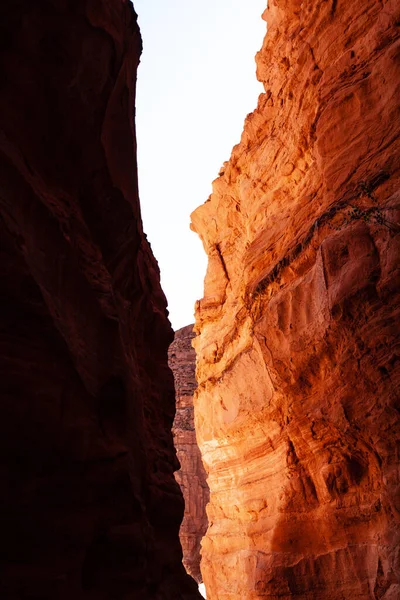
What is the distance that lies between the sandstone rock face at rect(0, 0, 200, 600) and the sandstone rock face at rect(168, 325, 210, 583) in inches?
1226

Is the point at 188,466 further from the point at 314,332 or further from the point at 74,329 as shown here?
the point at 74,329

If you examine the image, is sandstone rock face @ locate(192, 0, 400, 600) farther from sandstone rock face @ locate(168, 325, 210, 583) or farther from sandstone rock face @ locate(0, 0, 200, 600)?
sandstone rock face @ locate(168, 325, 210, 583)

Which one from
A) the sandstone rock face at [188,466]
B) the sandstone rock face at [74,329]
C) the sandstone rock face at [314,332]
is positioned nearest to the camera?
the sandstone rock face at [74,329]

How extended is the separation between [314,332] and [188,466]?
29889 mm

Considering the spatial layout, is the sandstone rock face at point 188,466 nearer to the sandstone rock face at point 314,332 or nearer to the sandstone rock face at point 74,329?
the sandstone rock face at point 314,332

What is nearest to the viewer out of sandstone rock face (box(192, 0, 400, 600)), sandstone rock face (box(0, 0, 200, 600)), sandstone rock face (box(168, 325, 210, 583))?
sandstone rock face (box(0, 0, 200, 600))

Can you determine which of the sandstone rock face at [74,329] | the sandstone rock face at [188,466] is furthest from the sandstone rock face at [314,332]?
the sandstone rock face at [188,466]

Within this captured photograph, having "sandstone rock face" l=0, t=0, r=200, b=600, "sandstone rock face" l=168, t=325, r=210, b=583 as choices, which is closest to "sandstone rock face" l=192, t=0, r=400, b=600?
"sandstone rock face" l=0, t=0, r=200, b=600

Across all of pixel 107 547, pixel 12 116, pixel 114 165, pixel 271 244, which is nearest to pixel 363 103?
pixel 271 244

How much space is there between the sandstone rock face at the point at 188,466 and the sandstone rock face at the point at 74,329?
31.1 meters

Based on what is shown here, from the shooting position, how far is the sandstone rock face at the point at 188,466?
3556 centimetres

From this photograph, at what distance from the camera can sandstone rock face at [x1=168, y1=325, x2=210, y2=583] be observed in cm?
3556

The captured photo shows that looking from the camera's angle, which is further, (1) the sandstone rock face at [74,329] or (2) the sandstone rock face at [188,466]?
(2) the sandstone rock face at [188,466]

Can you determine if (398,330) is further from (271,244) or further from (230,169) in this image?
(230,169)
